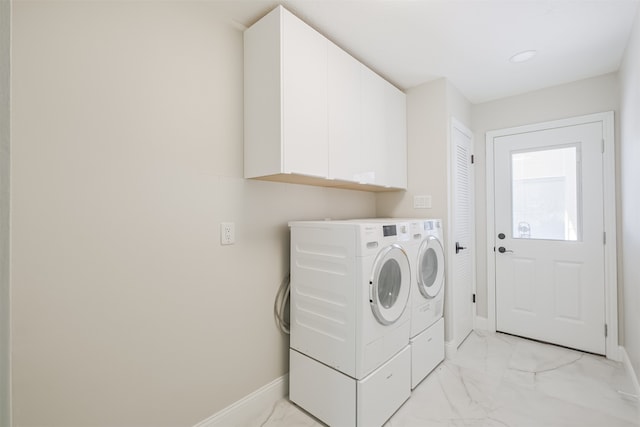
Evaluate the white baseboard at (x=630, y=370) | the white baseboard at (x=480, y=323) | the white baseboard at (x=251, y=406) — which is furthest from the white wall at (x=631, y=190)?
the white baseboard at (x=251, y=406)

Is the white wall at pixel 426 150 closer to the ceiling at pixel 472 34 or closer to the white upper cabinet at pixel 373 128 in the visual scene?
the ceiling at pixel 472 34

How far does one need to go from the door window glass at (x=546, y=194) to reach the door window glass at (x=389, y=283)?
175cm

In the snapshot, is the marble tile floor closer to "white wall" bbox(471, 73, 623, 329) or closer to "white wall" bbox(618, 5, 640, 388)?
"white wall" bbox(618, 5, 640, 388)

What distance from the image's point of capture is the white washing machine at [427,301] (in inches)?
80.0

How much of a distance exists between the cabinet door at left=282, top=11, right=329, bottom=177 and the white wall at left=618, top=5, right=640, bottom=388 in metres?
1.80

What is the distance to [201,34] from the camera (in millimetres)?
1604

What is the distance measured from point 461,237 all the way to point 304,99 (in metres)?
1.98

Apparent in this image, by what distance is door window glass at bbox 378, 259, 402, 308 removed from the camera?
1.78 metres

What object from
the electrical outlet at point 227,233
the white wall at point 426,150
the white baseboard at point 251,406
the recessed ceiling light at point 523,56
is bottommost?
the white baseboard at point 251,406

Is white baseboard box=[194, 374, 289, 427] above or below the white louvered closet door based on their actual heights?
below

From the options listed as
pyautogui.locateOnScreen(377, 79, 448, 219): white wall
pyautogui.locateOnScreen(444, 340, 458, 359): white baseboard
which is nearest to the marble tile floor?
pyautogui.locateOnScreen(444, 340, 458, 359): white baseboard

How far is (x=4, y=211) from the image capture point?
1.05ft

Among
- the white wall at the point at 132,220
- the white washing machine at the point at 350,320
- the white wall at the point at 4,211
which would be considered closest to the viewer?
the white wall at the point at 4,211

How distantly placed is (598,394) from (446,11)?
2.66m
